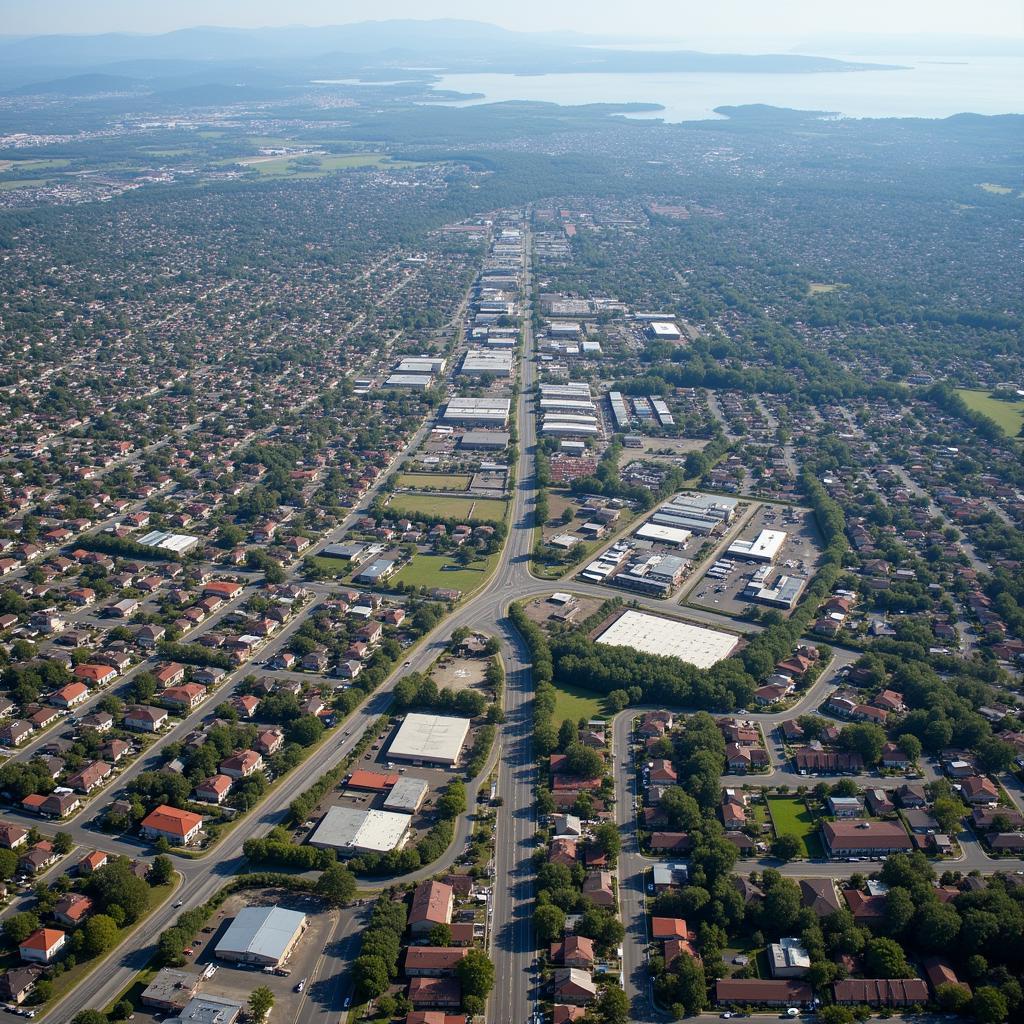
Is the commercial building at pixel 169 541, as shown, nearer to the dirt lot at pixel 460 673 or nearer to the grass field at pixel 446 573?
the grass field at pixel 446 573

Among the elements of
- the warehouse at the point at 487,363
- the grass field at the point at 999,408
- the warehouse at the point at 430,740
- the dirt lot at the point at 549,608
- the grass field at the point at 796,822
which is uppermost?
the grass field at the point at 999,408

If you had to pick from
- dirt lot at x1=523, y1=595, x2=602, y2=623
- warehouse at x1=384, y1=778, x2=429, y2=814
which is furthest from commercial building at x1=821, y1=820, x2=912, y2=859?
dirt lot at x1=523, y1=595, x2=602, y2=623

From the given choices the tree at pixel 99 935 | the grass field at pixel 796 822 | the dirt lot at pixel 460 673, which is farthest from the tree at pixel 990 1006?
the tree at pixel 99 935

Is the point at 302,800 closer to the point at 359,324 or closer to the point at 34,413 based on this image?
the point at 34,413

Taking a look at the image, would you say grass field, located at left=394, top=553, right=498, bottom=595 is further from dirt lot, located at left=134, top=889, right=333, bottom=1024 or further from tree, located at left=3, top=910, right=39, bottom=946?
tree, located at left=3, top=910, right=39, bottom=946

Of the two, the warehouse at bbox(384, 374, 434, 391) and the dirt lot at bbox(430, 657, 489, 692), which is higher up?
the warehouse at bbox(384, 374, 434, 391)
